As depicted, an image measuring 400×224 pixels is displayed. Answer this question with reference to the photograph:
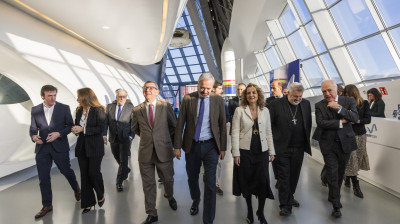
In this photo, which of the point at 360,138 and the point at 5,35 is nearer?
the point at 360,138

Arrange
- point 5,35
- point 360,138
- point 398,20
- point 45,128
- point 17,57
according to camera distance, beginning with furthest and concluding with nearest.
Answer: point 398,20
point 17,57
point 5,35
point 360,138
point 45,128

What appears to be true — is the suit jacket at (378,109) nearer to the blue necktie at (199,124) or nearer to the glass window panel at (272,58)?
the blue necktie at (199,124)

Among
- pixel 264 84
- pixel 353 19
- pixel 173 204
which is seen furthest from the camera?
pixel 264 84

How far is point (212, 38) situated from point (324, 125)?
1044 inches

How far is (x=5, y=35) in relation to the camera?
206 inches

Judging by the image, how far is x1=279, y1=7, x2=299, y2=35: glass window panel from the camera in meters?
13.0

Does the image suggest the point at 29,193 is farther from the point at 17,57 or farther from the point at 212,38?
the point at 212,38

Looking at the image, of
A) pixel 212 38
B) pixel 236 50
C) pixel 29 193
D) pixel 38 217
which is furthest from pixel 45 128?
pixel 212 38

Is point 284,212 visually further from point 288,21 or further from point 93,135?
point 288,21

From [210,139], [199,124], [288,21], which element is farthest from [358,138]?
[288,21]

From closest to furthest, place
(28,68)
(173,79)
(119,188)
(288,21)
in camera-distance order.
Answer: (119,188) < (28,68) < (288,21) < (173,79)

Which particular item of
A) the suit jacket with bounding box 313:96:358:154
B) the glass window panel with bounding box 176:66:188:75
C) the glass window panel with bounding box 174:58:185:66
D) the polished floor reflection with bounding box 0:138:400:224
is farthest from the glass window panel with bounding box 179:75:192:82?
the suit jacket with bounding box 313:96:358:154

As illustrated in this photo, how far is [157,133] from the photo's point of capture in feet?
10.9

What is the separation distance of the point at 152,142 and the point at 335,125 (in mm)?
2294
